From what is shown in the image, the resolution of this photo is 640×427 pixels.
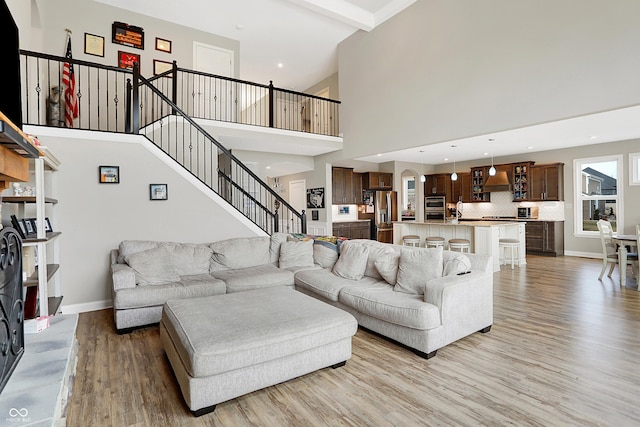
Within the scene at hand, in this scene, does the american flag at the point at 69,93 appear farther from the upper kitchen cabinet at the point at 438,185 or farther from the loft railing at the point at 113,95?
the upper kitchen cabinet at the point at 438,185

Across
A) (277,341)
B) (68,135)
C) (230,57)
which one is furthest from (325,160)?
(277,341)

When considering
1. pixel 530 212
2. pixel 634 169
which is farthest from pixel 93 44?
pixel 634 169

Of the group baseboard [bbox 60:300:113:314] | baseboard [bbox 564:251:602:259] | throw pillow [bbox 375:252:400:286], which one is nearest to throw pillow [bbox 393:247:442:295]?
throw pillow [bbox 375:252:400:286]

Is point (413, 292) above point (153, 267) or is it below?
below

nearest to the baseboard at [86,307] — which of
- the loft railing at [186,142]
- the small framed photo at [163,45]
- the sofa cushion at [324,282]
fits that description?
the loft railing at [186,142]

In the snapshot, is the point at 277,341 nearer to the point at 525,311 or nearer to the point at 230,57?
the point at 525,311

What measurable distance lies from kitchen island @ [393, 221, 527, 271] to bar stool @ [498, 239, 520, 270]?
8 cm

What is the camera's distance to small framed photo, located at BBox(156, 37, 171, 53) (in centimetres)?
685

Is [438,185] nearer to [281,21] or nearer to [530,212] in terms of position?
[530,212]

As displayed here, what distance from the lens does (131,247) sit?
13.5 ft

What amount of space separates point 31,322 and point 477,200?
10531 millimetres

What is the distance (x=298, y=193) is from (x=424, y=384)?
7818mm

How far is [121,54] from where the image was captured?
21.2 ft

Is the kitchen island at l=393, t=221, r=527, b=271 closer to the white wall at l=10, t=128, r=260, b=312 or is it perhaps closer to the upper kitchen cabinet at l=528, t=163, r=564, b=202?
the upper kitchen cabinet at l=528, t=163, r=564, b=202
